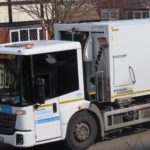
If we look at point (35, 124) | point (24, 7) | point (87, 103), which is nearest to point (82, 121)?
point (87, 103)

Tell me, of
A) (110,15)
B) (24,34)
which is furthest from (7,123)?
(110,15)

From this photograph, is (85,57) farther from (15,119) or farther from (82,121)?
(15,119)

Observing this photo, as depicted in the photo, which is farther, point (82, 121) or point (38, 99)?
point (82, 121)

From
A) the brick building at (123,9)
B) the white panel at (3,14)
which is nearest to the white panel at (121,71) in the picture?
the white panel at (3,14)

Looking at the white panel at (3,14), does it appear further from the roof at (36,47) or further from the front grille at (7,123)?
the front grille at (7,123)

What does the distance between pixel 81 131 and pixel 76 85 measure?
103 centimetres

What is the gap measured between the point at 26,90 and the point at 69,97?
1.04 metres

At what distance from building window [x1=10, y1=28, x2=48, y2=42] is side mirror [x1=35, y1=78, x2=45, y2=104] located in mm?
15117

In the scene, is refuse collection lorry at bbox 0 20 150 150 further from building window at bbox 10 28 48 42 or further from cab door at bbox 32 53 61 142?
building window at bbox 10 28 48 42

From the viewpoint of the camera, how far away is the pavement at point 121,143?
11703mm

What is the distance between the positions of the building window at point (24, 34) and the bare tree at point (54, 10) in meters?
0.87

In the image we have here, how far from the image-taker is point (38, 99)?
34.8 ft

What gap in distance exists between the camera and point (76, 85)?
11.3 meters

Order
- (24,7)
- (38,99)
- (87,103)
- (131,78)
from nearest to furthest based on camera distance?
(38,99)
(87,103)
(131,78)
(24,7)
